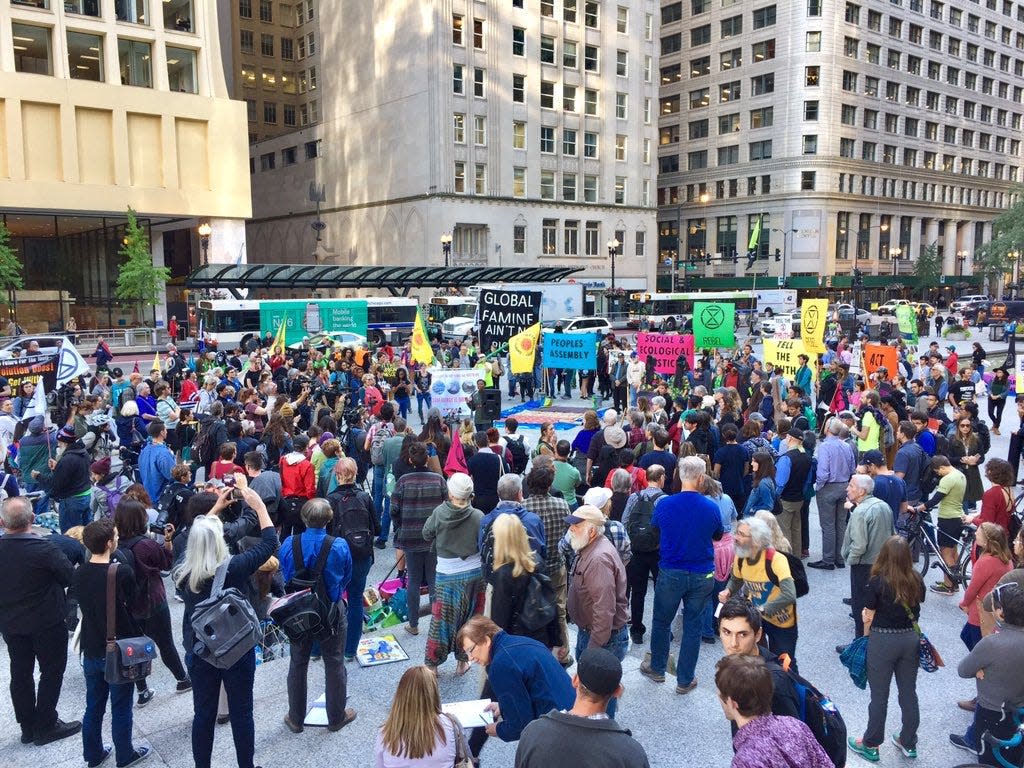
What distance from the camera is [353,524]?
6.95m

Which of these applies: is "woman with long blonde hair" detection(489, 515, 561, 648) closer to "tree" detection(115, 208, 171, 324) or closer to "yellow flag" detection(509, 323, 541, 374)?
"yellow flag" detection(509, 323, 541, 374)

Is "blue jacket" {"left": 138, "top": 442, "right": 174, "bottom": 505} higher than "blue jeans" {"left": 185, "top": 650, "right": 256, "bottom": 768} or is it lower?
higher

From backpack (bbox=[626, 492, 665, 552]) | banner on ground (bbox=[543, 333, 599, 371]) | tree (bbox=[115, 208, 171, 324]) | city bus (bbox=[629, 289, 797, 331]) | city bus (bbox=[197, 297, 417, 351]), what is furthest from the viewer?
city bus (bbox=[629, 289, 797, 331])

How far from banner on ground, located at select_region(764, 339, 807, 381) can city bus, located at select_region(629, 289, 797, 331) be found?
101ft

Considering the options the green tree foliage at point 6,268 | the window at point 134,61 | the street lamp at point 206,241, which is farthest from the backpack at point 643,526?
the window at point 134,61

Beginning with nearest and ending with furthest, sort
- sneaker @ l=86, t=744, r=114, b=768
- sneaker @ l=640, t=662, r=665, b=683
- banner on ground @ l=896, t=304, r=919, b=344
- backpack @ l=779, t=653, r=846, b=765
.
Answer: backpack @ l=779, t=653, r=846, b=765
sneaker @ l=86, t=744, r=114, b=768
sneaker @ l=640, t=662, r=665, b=683
banner on ground @ l=896, t=304, r=919, b=344

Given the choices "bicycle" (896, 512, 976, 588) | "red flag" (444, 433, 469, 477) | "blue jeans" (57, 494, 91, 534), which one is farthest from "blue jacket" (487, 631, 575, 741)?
"blue jeans" (57, 494, 91, 534)

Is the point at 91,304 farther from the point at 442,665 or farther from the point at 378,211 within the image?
the point at 442,665

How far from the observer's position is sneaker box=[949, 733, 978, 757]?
19.0 feet

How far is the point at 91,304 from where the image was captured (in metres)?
50.5

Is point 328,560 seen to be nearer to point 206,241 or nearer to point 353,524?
point 353,524

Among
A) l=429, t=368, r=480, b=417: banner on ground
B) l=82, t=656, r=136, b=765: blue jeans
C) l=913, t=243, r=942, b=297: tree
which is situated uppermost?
l=913, t=243, r=942, b=297: tree

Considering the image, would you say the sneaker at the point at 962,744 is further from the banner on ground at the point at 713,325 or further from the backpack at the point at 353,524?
the banner on ground at the point at 713,325

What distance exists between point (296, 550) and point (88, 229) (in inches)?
2120
